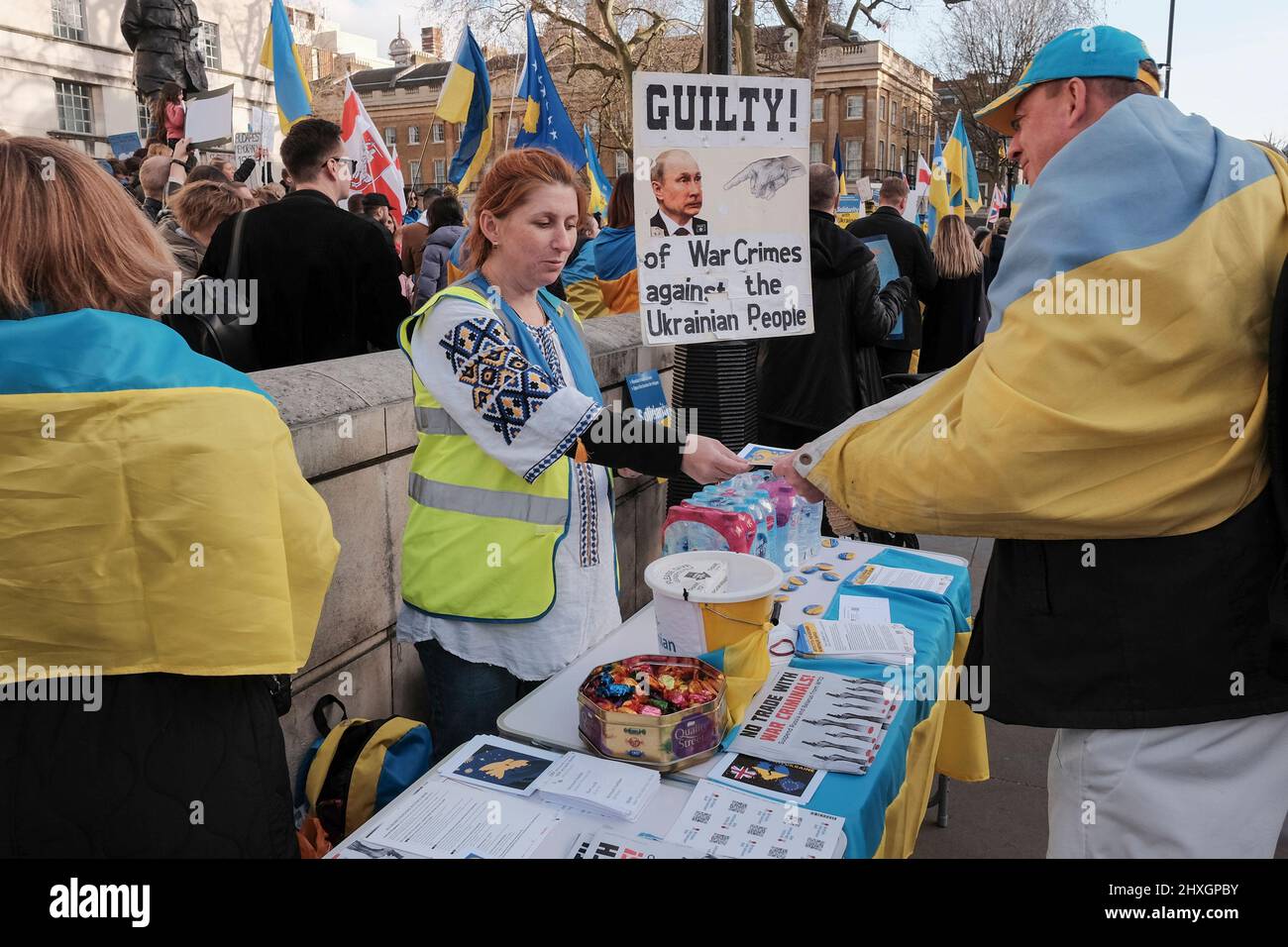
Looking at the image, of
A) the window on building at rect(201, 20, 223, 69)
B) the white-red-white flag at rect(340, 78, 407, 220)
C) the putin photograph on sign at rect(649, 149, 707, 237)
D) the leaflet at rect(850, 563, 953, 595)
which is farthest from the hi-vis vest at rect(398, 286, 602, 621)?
the window on building at rect(201, 20, 223, 69)

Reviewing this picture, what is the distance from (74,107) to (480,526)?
37.4 meters

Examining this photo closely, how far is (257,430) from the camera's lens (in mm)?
1646

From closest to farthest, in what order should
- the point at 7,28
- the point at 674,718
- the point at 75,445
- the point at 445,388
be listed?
the point at 75,445 < the point at 674,718 < the point at 445,388 < the point at 7,28

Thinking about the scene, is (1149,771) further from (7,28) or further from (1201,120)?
(7,28)

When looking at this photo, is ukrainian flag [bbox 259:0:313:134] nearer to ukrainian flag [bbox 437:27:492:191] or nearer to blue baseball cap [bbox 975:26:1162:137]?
ukrainian flag [bbox 437:27:492:191]

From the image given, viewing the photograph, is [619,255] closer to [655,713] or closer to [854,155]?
[655,713]

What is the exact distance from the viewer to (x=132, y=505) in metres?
1.57

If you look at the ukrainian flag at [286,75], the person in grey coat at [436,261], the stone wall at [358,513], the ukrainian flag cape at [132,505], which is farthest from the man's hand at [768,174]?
the ukrainian flag at [286,75]

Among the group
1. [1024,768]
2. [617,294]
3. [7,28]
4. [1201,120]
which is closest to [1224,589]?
[1201,120]

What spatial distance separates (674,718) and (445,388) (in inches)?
40.4

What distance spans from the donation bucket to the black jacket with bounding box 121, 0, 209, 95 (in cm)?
778

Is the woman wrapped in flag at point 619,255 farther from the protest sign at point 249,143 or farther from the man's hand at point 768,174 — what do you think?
the protest sign at point 249,143

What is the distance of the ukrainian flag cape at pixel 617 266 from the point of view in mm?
5340

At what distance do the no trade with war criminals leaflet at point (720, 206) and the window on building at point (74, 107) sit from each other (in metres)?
34.8
